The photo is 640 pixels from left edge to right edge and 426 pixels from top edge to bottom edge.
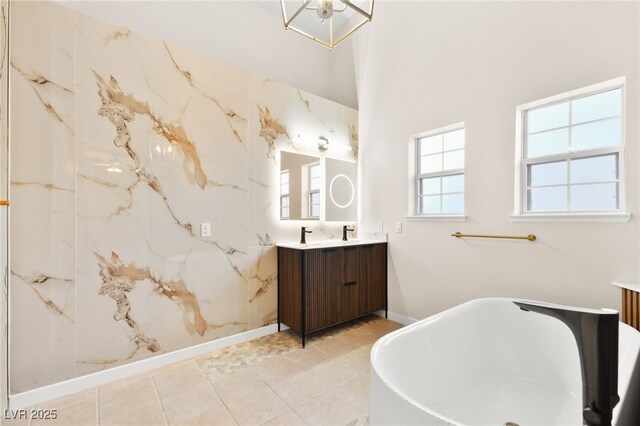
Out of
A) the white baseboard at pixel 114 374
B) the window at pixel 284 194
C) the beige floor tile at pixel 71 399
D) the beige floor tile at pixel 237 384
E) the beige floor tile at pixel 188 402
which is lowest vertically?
the beige floor tile at pixel 71 399

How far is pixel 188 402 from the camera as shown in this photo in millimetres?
1870

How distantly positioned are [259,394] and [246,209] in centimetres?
156

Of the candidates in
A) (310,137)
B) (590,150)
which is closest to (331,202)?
(310,137)

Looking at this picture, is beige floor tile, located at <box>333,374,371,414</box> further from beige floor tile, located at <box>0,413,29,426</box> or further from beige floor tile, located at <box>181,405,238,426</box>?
beige floor tile, located at <box>0,413,29,426</box>

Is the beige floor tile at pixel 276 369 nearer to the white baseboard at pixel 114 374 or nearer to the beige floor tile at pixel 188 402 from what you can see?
the beige floor tile at pixel 188 402

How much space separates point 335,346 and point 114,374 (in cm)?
176

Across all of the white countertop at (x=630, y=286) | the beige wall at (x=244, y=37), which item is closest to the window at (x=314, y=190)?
the beige wall at (x=244, y=37)

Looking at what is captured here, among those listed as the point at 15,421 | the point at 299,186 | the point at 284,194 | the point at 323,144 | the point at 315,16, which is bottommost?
the point at 15,421

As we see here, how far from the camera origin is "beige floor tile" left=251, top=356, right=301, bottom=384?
216 cm

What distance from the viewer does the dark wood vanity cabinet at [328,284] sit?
2.73 m

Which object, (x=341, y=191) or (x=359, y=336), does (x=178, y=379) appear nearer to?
(x=359, y=336)

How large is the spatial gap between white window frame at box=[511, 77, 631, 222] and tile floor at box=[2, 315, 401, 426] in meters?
1.83

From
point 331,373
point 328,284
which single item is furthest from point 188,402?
point 328,284

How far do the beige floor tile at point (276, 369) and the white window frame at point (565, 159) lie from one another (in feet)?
7.19
